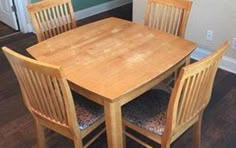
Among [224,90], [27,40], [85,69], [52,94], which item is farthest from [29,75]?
[27,40]

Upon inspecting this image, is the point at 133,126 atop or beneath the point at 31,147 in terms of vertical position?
atop

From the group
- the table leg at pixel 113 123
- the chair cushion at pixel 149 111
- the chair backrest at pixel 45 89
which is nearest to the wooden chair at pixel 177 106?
the chair cushion at pixel 149 111

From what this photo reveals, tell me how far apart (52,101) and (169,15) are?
1.21 meters

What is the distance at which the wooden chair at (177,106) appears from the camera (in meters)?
1.38

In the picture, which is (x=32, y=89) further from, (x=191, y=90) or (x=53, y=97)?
(x=191, y=90)

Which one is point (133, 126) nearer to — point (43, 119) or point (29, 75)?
point (43, 119)

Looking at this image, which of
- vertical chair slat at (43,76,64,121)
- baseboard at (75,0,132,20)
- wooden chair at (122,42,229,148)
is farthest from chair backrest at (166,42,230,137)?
baseboard at (75,0,132,20)

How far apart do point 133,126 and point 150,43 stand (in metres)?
0.59

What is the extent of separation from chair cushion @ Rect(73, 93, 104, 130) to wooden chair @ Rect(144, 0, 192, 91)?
0.68m

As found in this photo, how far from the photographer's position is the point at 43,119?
1.72 m

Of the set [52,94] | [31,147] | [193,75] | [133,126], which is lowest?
[31,147]

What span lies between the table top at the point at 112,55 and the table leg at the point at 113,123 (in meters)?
0.07

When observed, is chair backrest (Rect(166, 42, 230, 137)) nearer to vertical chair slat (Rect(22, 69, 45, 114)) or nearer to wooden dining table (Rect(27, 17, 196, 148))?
wooden dining table (Rect(27, 17, 196, 148))

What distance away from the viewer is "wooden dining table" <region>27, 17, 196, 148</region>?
1.52 m
